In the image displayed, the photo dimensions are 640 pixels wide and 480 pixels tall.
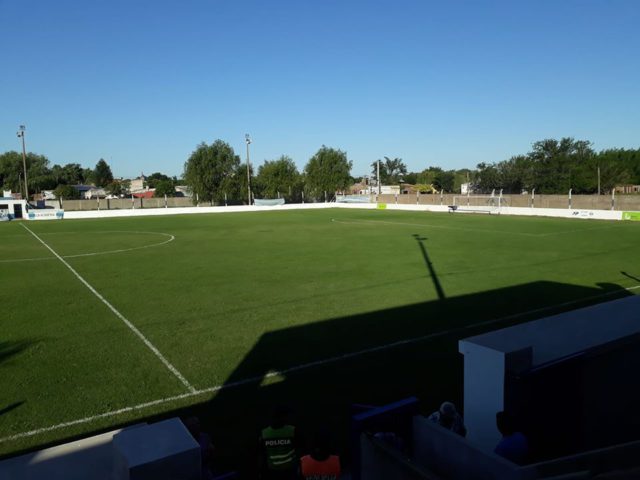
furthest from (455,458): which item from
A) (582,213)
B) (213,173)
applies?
(213,173)

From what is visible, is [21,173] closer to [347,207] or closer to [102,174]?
[102,174]

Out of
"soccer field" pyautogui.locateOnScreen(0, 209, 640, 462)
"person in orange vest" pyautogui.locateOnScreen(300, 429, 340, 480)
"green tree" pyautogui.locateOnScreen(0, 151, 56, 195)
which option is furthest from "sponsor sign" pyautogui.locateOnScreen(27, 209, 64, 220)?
"person in orange vest" pyautogui.locateOnScreen(300, 429, 340, 480)

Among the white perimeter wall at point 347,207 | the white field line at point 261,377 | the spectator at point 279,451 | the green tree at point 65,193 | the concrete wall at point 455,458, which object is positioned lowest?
the white field line at point 261,377

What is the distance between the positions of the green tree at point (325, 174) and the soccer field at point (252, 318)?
64.2 meters

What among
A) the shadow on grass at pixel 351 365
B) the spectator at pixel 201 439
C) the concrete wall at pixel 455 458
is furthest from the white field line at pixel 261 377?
the concrete wall at pixel 455 458

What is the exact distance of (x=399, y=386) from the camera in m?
8.30

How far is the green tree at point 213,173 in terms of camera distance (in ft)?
267

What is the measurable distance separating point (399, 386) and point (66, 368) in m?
6.01

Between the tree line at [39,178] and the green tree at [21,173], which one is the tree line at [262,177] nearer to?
the tree line at [39,178]

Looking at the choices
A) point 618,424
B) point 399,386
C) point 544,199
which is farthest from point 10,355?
point 544,199

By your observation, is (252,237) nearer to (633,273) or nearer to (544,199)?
(633,273)

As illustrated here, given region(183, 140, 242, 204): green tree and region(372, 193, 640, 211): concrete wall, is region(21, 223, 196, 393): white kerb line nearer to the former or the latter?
region(372, 193, 640, 211): concrete wall

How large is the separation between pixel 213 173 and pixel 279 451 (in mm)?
79289

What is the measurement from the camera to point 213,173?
8175 centimetres
